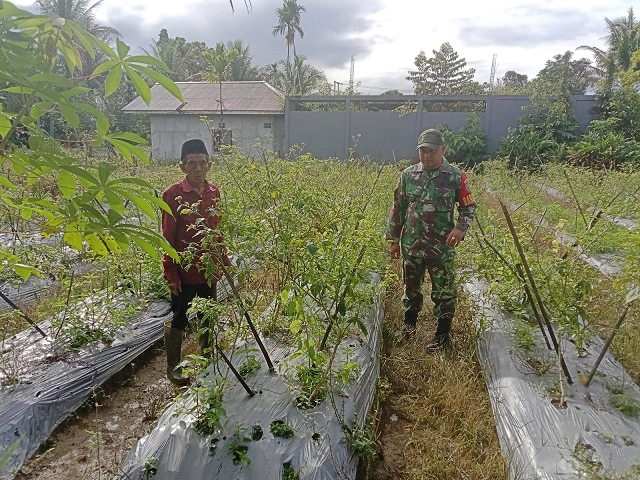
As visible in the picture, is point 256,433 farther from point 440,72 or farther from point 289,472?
point 440,72

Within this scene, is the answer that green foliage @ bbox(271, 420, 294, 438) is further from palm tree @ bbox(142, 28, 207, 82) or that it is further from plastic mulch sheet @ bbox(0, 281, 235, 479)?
palm tree @ bbox(142, 28, 207, 82)

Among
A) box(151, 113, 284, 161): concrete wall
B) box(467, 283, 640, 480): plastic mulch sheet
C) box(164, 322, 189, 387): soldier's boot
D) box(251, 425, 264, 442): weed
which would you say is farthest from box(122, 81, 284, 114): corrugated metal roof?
box(251, 425, 264, 442): weed

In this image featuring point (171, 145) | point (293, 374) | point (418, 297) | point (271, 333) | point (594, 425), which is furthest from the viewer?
point (171, 145)

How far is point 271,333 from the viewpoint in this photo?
107 inches

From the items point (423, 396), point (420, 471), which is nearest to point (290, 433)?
point (420, 471)

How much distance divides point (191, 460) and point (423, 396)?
146 centimetres

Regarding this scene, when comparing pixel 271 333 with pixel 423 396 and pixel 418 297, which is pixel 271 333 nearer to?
pixel 423 396

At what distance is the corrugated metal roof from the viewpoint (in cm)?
1725

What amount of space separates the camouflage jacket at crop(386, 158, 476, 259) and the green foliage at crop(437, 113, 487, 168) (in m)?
12.5

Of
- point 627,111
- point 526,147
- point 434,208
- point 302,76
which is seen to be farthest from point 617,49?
point 434,208

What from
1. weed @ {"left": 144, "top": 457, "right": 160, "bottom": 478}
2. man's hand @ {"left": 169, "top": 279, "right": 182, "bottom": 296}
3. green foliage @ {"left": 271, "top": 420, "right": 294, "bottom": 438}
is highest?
man's hand @ {"left": 169, "top": 279, "right": 182, "bottom": 296}

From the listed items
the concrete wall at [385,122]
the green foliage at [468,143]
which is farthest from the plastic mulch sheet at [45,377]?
the green foliage at [468,143]

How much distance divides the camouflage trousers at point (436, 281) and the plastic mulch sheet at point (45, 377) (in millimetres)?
1397

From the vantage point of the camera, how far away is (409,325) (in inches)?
136
